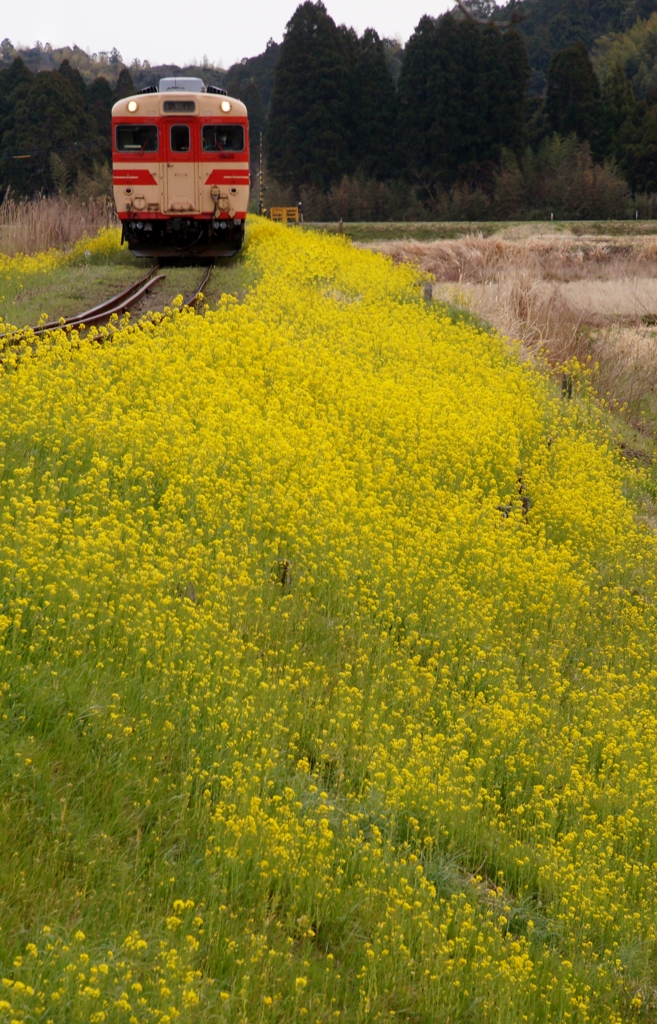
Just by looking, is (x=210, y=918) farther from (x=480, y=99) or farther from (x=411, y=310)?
(x=480, y=99)

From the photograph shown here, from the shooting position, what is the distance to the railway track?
8.38 metres

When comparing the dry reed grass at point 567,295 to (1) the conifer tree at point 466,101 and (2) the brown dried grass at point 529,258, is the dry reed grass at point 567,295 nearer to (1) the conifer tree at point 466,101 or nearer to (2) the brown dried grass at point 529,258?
(2) the brown dried grass at point 529,258

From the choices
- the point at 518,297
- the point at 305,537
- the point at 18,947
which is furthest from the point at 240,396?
the point at 518,297

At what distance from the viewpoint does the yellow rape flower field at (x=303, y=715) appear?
318 centimetres

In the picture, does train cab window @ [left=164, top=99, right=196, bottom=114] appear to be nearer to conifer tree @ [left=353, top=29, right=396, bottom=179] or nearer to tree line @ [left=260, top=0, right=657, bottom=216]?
tree line @ [left=260, top=0, right=657, bottom=216]

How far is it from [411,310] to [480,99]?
1659 inches

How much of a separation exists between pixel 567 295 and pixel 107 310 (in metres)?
9.92

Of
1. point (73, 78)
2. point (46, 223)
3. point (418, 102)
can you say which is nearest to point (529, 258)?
point (46, 223)

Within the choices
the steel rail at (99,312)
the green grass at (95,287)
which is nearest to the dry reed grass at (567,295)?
the green grass at (95,287)

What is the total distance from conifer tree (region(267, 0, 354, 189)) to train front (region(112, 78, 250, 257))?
3567 cm

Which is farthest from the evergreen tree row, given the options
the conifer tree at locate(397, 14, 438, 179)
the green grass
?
the green grass

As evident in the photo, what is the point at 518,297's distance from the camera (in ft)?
54.4

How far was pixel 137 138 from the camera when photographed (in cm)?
1867

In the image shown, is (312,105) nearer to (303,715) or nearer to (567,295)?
(567,295)
